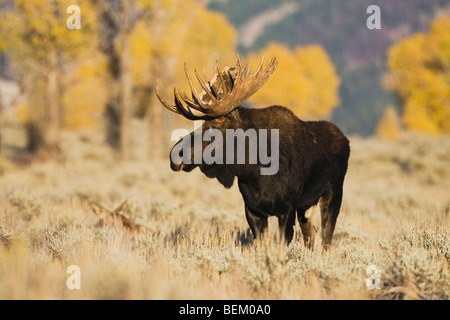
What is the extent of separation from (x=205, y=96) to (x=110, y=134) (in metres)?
17.8

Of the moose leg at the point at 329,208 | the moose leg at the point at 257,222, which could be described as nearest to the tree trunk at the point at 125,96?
the moose leg at the point at 329,208

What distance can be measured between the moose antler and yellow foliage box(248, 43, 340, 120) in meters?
40.5

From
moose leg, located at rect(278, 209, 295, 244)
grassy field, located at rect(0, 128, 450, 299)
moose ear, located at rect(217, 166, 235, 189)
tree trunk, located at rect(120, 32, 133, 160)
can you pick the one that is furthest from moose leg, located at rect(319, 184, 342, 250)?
tree trunk, located at rect(120, 32, 133, 160)

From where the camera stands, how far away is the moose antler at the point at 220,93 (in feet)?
16.1

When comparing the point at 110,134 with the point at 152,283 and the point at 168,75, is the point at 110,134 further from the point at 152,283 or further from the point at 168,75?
the point at 152,283

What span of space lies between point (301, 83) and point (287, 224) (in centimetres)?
4872

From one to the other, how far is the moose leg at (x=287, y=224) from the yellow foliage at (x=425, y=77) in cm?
3284

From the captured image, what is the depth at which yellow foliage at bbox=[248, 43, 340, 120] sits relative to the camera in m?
51.9

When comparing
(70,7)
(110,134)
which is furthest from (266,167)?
(110,134)

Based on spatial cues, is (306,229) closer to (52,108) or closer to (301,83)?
(52,108)

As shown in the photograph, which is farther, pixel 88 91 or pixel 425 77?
pixel 425 77

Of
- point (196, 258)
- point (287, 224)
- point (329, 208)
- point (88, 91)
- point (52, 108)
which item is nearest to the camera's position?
point (196, 258)

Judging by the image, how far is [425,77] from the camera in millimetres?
37531

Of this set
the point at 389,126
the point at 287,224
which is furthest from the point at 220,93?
the point at 389,126
